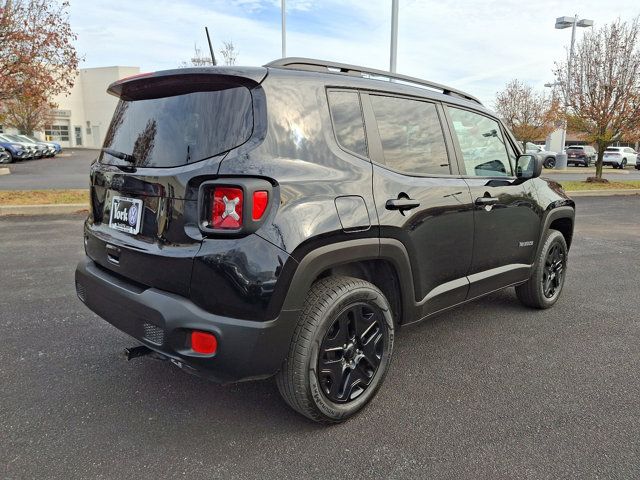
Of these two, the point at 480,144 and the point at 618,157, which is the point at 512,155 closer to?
the point at 480,144

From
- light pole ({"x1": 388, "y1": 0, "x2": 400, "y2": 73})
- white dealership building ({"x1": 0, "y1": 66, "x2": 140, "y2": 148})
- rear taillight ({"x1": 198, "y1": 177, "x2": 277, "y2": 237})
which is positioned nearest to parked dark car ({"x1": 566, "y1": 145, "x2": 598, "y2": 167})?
light pole ({"x1": 388, "y1": 0, "x2": 400, "y2": 73})

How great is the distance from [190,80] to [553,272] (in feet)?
12.1

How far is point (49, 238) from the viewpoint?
710 cm

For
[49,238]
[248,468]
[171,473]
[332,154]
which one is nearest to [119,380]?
[171,473]

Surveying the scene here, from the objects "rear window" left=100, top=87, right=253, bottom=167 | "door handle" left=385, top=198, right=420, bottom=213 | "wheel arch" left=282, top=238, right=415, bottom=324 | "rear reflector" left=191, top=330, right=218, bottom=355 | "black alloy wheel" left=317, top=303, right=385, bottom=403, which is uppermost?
"rear window" left=100, top=87, right=253, bottom=167

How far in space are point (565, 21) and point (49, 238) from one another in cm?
2568

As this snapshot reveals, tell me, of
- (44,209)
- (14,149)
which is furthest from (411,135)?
(14,149)

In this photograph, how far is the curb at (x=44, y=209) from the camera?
917 cm

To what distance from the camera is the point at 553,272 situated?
4.48 metres

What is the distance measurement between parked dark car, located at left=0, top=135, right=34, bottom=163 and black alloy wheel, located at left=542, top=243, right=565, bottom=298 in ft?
94.5

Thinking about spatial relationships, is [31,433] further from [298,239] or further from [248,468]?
[298,239]

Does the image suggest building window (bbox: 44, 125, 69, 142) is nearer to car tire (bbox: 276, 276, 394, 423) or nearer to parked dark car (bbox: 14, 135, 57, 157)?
parked dark car (bbox: 14, 135, 57, 157)

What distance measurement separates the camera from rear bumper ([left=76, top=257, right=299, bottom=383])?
7.06ft

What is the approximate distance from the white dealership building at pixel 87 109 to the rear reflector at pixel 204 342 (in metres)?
61.7
